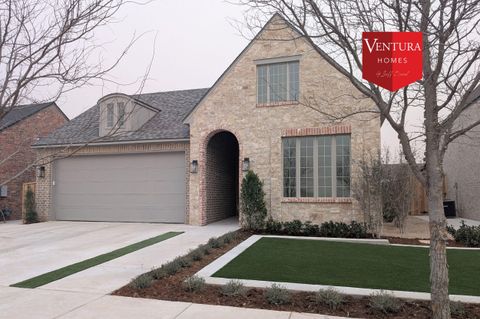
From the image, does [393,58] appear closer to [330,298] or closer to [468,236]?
[330,298]

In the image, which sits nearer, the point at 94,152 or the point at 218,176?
the point at 218,176

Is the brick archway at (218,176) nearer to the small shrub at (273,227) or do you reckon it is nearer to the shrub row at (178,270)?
the small shrub at (273,227)

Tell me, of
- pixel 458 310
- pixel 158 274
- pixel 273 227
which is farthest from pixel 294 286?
pixel 273 227

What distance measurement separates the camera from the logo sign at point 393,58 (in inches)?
161

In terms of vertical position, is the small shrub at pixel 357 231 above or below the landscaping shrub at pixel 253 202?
below

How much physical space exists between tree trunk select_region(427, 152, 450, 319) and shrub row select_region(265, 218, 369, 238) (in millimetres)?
6667

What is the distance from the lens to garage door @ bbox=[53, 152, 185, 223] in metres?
14.3

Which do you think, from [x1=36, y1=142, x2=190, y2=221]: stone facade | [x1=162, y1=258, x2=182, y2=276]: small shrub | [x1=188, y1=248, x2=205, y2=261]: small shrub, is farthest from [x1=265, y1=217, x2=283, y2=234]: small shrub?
[x1=162, y1=258, x2=182, y2=276]: small shrub

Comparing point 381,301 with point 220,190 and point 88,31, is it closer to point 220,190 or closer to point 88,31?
point 88,31

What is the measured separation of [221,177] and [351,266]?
859cm

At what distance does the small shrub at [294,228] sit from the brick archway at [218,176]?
2553 mm

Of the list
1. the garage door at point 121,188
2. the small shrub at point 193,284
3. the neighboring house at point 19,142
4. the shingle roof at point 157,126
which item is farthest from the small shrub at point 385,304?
the neighboring house at point 19,142

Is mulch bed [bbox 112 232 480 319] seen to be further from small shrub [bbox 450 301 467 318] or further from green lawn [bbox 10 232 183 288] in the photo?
green lawn [bbox 10 232 183 288]

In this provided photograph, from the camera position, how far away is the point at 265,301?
17.6 ft
